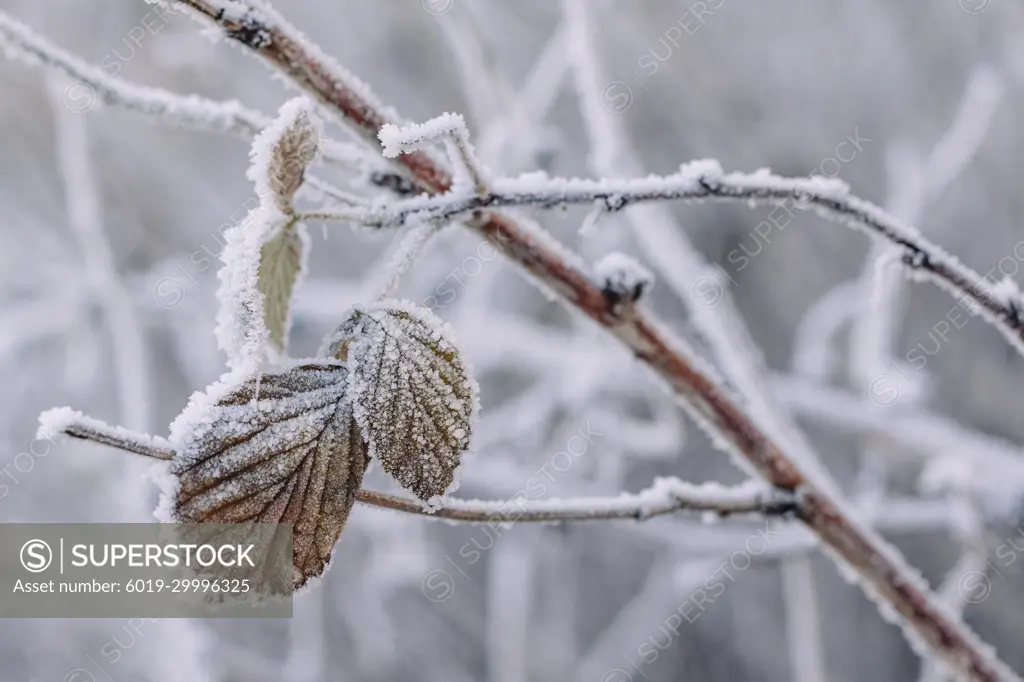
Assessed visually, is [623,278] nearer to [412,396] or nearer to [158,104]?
[412,396]

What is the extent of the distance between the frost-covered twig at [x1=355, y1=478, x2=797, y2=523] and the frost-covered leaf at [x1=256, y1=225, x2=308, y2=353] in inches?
4.7

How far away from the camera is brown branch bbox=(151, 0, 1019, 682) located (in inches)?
22.2

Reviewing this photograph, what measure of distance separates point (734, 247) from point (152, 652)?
2.43m

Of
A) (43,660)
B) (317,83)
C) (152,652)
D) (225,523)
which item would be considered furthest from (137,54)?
(225,523)

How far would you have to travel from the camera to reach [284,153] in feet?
1.52

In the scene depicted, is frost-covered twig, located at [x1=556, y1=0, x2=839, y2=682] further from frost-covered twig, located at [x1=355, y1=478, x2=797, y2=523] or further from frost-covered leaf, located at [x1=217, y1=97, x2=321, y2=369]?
frost-covered leaf, located at [x1=217, y1=97, x2=321, y2=369]

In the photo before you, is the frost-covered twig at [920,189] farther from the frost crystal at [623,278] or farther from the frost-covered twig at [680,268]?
the frost crystal at [623,278]

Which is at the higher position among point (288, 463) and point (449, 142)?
point (449, 142)

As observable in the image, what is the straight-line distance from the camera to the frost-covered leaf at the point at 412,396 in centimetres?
45

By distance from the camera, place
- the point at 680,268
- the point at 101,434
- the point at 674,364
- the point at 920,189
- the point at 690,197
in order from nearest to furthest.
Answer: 1. the point at 101,434
2. the point at 690,197
3. the point at 674,364
4. the point at 680,268
5. the point at 920,189

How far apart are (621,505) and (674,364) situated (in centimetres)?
14

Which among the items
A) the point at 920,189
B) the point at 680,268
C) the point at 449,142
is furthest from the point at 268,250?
the point at 920,189

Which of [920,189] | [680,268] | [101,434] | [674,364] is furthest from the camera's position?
[920,189]

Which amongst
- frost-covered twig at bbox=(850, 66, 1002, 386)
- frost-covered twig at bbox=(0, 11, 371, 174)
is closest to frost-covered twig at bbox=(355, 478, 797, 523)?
frost-covered twig at bbox=(0, 11, 371, 174)
